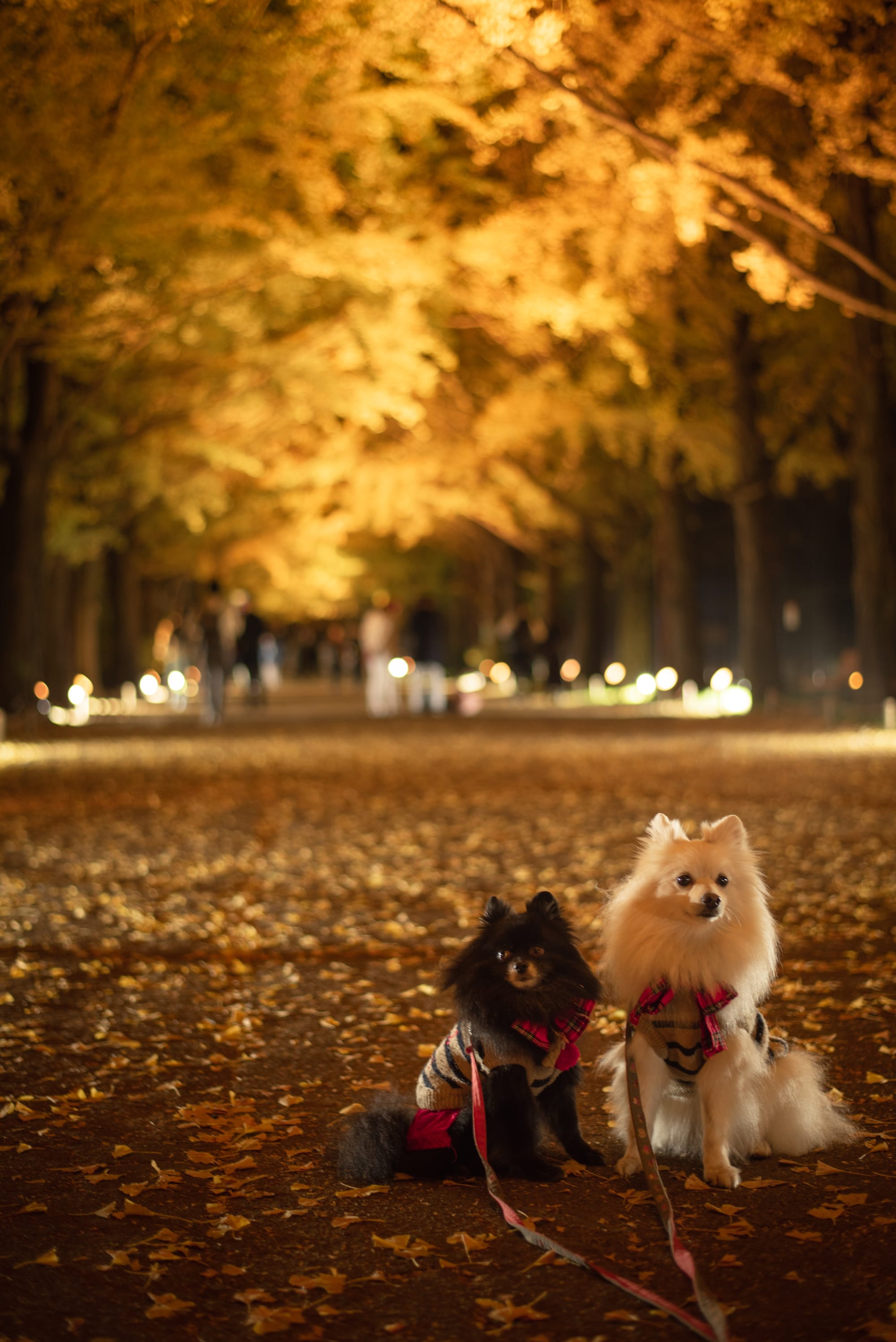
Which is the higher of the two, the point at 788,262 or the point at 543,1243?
the point at 788,262

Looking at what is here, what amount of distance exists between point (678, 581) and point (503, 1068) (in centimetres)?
2663

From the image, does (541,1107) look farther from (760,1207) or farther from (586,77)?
(586,77)

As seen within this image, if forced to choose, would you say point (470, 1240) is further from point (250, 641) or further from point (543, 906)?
point (250, 641)

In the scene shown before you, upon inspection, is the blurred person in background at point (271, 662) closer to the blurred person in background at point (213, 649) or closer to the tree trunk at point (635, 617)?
the tree trunk at point (635, 617)

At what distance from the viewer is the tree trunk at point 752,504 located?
26.1 meters

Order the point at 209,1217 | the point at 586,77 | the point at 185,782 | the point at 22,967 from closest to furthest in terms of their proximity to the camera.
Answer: the point at 209,1217 → the point at 22,967 → the point at 586,77 → the point at 185,782

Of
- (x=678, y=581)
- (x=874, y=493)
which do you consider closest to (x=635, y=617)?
(x=678, y=581)

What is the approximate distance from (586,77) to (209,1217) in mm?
11750

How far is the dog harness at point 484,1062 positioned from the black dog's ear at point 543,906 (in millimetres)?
276

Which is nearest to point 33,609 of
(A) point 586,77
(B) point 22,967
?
(A) point 586,77

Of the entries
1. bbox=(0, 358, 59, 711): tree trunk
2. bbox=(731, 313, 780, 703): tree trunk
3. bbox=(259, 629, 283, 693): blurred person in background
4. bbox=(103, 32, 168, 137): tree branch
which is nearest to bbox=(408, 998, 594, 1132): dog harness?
bbox=(103, 32, 168, 137): tree branch

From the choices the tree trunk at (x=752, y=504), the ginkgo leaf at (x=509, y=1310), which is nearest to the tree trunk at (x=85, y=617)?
the tree trunk at (x=752, y=504)

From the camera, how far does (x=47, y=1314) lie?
343 centimetres

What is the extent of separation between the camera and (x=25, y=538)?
72.1 ft
